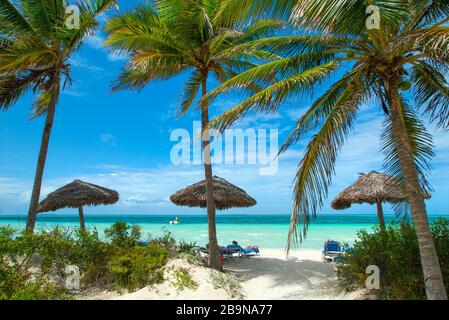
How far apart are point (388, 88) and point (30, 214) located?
9.25 m

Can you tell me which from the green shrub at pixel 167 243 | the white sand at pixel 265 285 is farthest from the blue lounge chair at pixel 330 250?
the green shrub at pixel 167 243

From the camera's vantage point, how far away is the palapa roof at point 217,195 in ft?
36.0

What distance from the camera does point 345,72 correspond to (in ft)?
17.4

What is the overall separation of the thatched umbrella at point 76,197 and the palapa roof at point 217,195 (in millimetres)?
2868

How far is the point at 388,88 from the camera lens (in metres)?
4.68

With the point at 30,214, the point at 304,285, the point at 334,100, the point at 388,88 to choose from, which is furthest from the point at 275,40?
the point at 30,214

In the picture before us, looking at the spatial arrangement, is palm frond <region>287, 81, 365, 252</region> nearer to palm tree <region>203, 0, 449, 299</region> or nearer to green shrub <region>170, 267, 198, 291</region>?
palm tree <region>203, 0, 449, 299</region>

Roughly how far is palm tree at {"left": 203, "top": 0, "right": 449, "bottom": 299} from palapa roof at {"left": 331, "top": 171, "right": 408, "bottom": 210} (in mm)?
5168

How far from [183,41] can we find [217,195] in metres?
5.20

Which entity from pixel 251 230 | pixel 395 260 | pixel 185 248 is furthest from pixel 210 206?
pixel 251 230

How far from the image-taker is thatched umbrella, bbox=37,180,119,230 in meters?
→ 11.5

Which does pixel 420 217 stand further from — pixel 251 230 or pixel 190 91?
pixel 251 230

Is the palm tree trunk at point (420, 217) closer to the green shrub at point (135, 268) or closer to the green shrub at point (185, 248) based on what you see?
the green shrub at point (135, 268)
